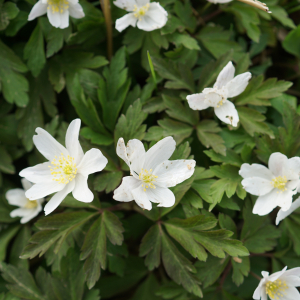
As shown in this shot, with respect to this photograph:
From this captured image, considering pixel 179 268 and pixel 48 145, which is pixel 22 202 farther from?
pixel 179 268

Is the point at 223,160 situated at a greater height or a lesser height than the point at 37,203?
greater

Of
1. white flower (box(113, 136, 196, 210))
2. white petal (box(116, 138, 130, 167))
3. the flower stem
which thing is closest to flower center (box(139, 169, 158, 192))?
white flower (box(113, 136, 196, 210))

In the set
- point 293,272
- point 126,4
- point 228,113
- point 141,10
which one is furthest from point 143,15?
point 293,272

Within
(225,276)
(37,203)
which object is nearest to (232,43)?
(225,276)

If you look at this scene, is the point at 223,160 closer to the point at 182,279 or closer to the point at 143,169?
the point at 143,169

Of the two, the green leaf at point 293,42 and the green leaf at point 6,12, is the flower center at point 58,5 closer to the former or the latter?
the green leaf at point 6,12

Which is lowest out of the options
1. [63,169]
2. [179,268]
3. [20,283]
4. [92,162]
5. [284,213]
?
[20,283]
